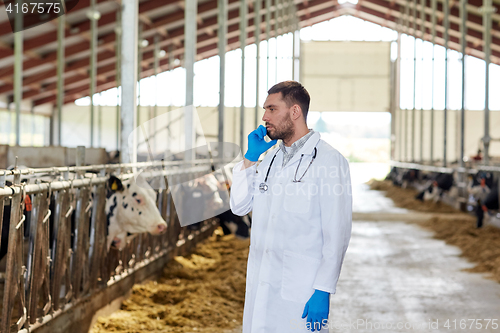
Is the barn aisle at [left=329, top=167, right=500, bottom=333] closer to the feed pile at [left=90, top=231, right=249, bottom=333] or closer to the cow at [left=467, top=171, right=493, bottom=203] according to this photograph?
the feed pile at [left=90, top=231, right=249, bottom=333]

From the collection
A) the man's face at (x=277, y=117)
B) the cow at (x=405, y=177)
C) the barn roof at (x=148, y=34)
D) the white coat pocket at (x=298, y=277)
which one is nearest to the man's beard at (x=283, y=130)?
the man's face at (x=277, y=117)

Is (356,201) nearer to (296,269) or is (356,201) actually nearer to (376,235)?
(376,235)

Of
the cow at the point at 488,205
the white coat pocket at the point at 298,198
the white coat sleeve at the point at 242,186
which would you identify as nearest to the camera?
the white coat pocket at the point at 298,198

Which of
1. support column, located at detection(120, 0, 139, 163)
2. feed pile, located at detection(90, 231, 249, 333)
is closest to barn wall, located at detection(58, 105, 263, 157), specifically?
feed pile, located at detection(90, 231, 249, 333)

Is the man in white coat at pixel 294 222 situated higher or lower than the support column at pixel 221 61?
lower

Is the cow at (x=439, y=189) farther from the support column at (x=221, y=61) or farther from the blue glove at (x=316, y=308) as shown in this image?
the blue glove at (x=316, y=308)

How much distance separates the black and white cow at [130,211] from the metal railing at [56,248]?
0.09m

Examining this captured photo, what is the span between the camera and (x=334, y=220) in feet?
7.88

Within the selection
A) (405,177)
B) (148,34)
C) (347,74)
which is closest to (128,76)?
(405,177)

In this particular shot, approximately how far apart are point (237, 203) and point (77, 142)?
29.1 metres

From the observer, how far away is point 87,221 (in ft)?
14.7

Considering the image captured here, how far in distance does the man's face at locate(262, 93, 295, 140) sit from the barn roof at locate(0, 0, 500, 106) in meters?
14.9

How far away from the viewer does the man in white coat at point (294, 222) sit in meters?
2.41

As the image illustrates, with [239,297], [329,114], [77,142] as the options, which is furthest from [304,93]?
[77,142]
